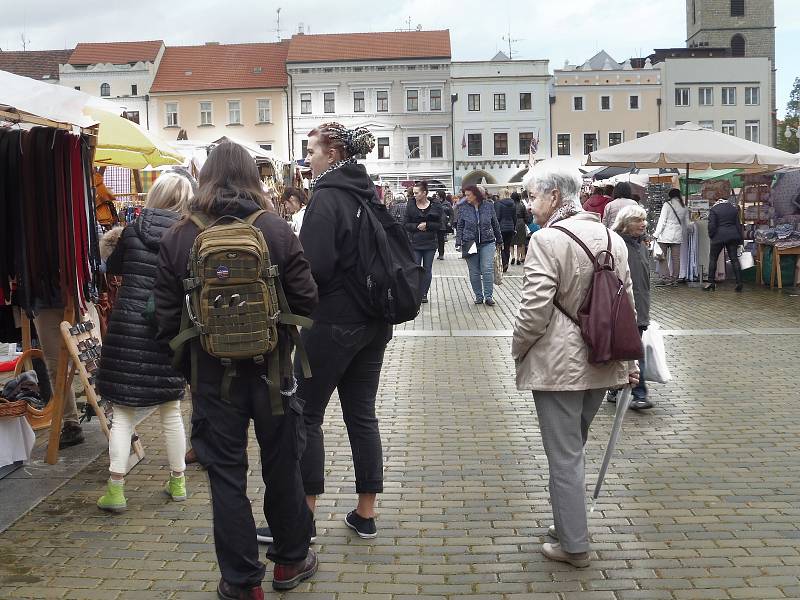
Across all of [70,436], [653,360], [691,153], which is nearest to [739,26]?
[691,153]

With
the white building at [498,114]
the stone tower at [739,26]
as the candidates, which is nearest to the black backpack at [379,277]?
the white building at [498,114]

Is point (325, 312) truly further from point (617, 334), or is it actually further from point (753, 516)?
point (753, 516)

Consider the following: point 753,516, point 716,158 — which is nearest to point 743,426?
point 753,516

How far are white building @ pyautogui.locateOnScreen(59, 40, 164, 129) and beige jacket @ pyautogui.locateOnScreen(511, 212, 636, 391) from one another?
67192 millimetres

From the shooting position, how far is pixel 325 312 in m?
4.48

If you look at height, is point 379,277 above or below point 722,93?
below

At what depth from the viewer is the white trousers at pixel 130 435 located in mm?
5316

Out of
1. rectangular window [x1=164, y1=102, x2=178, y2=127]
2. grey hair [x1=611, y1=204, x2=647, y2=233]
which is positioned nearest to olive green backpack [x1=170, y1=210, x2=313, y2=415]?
grey hair [x1=611, y1=204, x2=647, y2=233]

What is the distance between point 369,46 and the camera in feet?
232

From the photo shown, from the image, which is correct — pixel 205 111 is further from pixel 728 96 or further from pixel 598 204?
pixel 598 204

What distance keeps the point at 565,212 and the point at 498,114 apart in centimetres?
6806

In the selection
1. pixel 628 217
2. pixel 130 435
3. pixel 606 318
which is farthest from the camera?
pixel 628 217

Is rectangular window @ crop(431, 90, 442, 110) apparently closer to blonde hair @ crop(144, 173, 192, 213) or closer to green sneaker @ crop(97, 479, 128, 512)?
blonde hair @ crop(144, 173, 192, 213)

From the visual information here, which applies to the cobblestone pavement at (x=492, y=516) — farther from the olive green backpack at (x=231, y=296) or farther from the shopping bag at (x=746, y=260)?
the shopping bag at (x=746, y=260)
